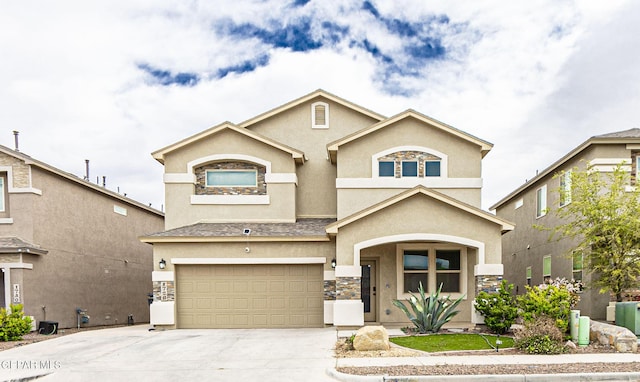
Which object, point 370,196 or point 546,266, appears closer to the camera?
point 370,196

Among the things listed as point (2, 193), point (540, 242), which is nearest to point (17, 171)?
point (2, 193)

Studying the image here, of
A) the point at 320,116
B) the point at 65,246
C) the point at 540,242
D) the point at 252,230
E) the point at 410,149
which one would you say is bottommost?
the point at 540,242

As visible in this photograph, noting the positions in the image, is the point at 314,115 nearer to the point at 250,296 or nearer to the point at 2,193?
the point at 250,296

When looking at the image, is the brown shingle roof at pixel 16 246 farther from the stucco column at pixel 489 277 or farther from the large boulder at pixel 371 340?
the stucco column at pixel 489 277

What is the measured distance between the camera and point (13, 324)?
46.4 ft

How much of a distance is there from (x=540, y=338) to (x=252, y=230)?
980 cm

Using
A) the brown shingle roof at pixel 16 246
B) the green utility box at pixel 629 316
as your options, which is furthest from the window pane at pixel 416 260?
the brown shingle roof at pixel 16 246

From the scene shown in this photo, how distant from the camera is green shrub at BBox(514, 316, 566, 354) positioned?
408 inches

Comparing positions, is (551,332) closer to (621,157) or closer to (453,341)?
(453,341)

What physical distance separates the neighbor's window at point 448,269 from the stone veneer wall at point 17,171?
14996 millimetres

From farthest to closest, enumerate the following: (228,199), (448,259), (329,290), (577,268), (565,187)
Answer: (228,199)
(565,187)
(577,268)
(448,259)
(329,290)

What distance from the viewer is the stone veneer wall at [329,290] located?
15.7m

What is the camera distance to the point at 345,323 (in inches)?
565

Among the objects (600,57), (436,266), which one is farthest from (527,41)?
(436,266)
